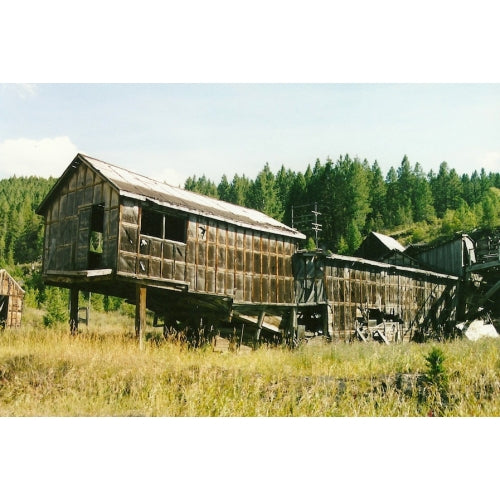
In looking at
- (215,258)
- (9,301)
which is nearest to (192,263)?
(215,258)

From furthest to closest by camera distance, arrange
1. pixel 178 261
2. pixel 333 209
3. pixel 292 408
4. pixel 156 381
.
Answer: pixel 333 209 < pixel 178 261 < pixel 156 381 < pixel 292 408

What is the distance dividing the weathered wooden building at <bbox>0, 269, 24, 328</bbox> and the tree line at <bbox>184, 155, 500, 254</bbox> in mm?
20897

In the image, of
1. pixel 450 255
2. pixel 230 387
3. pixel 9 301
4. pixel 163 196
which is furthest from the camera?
pixel 450 255

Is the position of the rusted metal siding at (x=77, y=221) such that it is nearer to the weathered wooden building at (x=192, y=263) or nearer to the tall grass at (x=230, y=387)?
the weathered wooden building at (x=192, y=263)

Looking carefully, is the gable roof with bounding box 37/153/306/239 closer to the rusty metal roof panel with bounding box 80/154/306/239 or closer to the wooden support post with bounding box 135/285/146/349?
the rusty metal roof panel with bounding box 80/154/306/239

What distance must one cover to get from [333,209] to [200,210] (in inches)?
1188

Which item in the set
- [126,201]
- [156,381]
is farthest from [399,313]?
[156,381]

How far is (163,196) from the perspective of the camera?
1586 centimetres

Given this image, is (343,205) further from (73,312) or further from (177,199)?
(73,312)

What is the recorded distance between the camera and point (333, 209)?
4484cm

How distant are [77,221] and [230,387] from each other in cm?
965

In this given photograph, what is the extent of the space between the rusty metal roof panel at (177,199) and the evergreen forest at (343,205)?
59.9ft

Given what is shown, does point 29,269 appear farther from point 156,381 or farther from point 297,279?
point 156,381

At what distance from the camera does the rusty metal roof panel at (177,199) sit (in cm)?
1502
